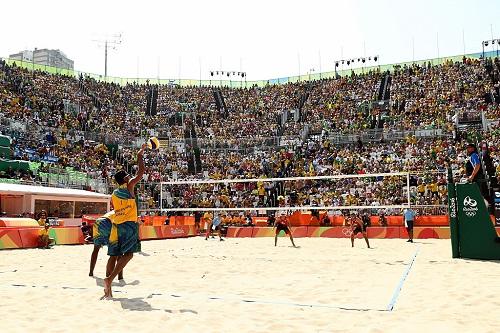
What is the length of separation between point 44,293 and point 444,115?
1179 inches

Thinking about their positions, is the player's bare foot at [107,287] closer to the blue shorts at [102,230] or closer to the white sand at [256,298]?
the white sand at [256,298]

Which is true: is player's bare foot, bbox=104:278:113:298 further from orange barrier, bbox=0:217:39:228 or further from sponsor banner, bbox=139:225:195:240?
sponsor banner, bbox=139:225:195:240

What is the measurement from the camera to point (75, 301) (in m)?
5.88

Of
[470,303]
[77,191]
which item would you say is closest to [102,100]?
[77,191]

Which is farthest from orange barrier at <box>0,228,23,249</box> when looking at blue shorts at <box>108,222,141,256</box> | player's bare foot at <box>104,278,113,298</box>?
player's bare foot at <box>104,278,113,298</box>

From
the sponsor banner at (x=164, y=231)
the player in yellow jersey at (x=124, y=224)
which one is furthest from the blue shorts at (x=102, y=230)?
the sponsor banner at (x=164, y=231)

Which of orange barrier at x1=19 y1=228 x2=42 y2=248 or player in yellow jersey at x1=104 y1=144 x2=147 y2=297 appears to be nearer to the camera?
player in yellow jersey at x1=104 y1=144 x2=147 y2=297

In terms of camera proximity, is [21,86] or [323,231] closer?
[323,231]

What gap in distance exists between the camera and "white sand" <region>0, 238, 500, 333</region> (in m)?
4.70

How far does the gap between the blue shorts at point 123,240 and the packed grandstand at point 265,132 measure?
17375 mm

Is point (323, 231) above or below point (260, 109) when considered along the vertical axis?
below

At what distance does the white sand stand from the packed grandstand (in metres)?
14.7

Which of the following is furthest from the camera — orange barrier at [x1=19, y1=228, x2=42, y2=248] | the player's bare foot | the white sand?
orange barrier at [x1=19, y1=228, x2=42, y2=248]

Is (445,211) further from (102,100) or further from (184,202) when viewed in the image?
(102,100)
